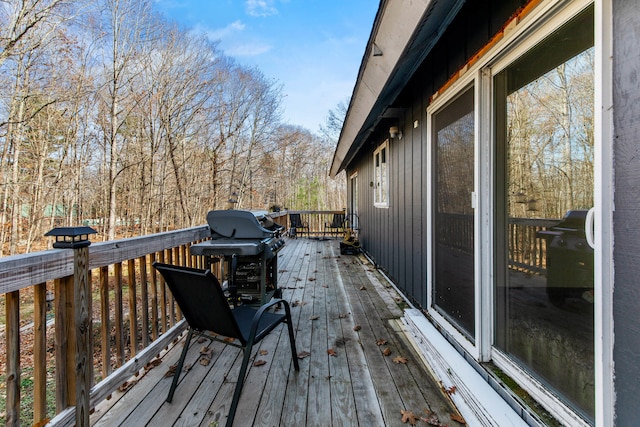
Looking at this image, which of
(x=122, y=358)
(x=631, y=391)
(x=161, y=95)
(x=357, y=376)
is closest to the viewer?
(x=631, y=391)

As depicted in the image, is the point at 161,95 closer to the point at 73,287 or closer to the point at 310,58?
the point at 310,58

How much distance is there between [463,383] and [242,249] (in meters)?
1.97

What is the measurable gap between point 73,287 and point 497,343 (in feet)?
7.45

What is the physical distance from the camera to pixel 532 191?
1.55 m

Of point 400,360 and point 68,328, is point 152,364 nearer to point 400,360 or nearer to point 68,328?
point 68,328

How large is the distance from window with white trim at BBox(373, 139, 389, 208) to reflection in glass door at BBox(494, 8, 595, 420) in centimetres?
296

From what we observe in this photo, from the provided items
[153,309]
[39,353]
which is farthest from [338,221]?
[39,353]

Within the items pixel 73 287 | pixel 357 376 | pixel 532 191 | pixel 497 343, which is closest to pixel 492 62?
pixel 532 191

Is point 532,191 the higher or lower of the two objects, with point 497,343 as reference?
higher

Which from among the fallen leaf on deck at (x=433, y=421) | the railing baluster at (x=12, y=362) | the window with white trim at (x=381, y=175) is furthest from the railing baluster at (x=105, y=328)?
the window with white trim at (x=381, y=175)

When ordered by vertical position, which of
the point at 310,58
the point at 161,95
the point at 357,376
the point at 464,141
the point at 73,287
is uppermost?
the point at 310,58

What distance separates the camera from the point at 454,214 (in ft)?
7.72

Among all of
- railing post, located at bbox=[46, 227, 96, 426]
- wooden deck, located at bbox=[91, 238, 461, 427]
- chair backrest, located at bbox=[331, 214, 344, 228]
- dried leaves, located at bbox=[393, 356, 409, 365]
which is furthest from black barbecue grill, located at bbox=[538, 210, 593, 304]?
chair backrest, located at bbox=[331, 214, 344, 228]

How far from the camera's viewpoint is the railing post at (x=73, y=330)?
4.98ft
